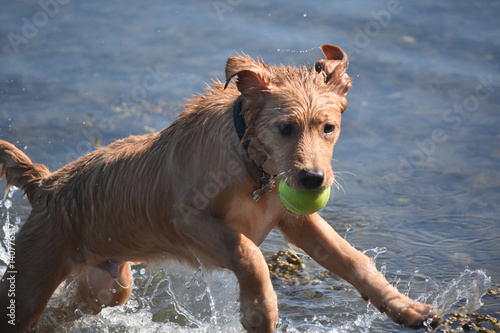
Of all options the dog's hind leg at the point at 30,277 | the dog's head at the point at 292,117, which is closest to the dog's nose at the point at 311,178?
the dog's head at the point at 292,117

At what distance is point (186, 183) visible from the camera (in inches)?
211

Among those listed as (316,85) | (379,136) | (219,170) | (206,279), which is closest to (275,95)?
(316,85)

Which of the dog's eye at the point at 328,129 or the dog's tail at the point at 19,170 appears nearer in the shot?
the dog's eye at the point at 328,129

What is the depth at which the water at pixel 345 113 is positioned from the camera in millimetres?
6625

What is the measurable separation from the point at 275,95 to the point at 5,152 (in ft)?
8.71

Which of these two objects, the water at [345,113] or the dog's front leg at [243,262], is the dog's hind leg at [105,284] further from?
the dog's front leg at [243,262]

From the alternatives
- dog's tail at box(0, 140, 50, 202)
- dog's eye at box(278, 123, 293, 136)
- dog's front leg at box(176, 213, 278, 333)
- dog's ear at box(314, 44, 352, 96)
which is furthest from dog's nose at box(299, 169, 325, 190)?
dog's tail at box(0, 140, 50, 202)

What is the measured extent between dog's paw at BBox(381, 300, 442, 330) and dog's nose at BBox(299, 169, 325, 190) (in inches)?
46.4

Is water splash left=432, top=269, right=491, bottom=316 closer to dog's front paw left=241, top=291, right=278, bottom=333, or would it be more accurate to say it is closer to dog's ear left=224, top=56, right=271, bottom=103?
dog's front paw left=241, top=291, right=278, bottom=333

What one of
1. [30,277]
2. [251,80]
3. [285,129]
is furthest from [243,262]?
[30,277]

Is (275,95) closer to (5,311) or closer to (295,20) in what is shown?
(5,311)

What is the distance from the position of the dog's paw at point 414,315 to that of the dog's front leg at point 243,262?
91cm

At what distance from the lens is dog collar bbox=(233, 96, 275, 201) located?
5047 millimetres

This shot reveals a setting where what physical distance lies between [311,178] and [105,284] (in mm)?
2533
